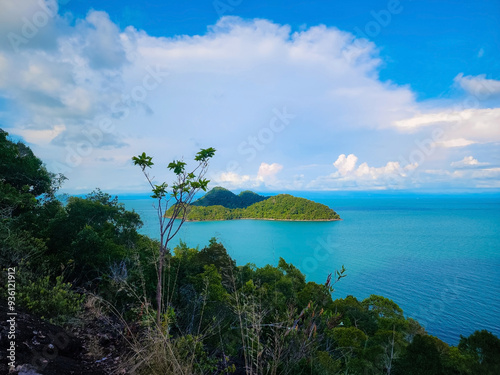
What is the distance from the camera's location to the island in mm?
86875

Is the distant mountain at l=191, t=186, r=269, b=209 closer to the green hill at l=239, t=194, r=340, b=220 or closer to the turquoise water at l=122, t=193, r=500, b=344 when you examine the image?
the green hill at l=239, t=194, r=340, b=220

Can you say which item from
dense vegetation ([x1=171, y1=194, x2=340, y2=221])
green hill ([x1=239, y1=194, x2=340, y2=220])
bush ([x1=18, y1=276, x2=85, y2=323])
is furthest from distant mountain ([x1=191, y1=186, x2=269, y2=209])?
bush ([x1=18, y1=276, x2=85, y2=323])

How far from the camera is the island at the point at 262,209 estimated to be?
86875 mm

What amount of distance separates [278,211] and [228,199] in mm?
22601

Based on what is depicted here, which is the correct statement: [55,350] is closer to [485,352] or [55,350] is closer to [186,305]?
[485,352]

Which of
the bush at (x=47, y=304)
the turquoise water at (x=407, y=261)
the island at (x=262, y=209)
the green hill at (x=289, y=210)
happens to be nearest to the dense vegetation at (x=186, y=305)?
the bush at (x=47, y=304)

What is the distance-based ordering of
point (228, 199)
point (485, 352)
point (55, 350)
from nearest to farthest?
1. point (55, 350)
2. point (485, 352)
3. point (228, 199)

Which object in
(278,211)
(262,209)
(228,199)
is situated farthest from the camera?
(228,199)

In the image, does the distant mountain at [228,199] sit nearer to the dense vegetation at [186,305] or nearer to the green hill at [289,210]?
the green hill at [289,210]

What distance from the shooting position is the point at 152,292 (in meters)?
7.96

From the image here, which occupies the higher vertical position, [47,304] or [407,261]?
[47,304]

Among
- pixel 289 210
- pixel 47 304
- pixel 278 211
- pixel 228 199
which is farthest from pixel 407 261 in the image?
pixel 228 199

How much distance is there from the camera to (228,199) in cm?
10619

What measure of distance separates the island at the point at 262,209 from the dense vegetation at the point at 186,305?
6779 centimetres
